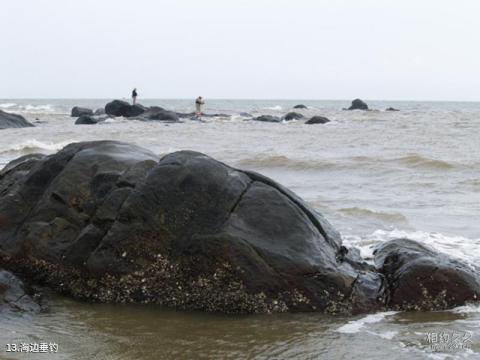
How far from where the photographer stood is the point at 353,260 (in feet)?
18.9

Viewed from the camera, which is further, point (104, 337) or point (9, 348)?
point (104, 337)

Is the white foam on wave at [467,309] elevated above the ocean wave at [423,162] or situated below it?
below

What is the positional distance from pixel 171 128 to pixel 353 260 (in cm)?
2501

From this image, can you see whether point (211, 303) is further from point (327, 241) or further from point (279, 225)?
point (327, 241)

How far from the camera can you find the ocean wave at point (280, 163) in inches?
621

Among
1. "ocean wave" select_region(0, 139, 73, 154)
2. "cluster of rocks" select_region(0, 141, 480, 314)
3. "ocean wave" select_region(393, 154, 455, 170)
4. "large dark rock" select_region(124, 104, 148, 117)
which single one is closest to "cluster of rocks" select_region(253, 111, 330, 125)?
"large dark rock" select_region(124, 104, 148, 117)

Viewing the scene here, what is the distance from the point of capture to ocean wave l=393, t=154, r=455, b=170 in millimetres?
15383

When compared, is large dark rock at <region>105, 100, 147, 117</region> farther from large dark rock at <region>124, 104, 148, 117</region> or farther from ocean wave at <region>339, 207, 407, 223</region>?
ocean wave at <region>339, 207, 407, 223</region>

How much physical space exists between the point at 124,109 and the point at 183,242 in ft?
119

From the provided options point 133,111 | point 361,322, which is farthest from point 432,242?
point 133,111

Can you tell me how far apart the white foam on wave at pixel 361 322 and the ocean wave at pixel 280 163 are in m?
10.6

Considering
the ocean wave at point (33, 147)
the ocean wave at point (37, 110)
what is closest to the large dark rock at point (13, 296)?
the ocean wave at point (33, 147)

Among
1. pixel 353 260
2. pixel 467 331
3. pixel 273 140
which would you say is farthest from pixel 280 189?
pixel 273 140

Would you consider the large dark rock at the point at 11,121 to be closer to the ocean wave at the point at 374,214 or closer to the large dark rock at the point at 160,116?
the large dark rock at the point at 160,116
